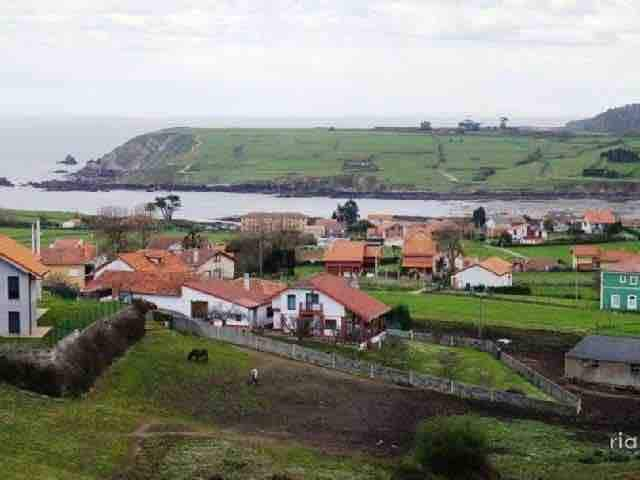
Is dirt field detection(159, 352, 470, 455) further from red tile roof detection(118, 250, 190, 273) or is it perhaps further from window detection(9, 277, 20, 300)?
red tile roof detection(118, 250, 190, 273)

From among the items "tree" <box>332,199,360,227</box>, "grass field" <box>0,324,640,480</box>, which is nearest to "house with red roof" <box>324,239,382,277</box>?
"grass field" <box>0,324,640,480</box>

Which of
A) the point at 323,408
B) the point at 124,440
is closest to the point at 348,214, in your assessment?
the point at 323,408

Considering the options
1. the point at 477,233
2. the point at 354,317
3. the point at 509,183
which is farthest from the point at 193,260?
the point at 509,183

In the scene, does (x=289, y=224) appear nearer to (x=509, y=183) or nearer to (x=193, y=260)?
(x=193, y=260)

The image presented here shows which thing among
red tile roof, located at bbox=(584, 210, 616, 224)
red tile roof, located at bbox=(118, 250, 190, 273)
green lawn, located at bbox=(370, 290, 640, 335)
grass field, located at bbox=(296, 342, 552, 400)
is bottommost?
grass field, located at bbox=(296, 342, 552, 400)

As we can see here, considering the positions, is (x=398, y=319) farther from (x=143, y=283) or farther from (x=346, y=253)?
(x=346, y=253)

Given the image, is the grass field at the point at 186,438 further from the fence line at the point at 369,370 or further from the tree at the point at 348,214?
the tree at the point at 348,214
